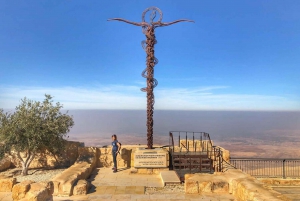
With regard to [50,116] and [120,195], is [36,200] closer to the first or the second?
[120,195]

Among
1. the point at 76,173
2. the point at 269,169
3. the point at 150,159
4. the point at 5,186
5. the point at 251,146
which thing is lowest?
the point at 251,146

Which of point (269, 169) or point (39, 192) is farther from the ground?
point (39, 192)

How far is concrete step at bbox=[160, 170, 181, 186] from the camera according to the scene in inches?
365

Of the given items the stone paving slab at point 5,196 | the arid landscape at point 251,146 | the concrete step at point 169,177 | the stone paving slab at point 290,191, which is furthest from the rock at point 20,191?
the arid landscape at point 251,146

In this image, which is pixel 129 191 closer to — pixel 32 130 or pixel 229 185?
pixel 229 185

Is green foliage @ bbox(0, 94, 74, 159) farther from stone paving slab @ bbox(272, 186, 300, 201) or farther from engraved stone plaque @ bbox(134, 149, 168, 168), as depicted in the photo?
stone paving slab @ bbox(272, 186, 300, 201)

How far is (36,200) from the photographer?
17.5 feet

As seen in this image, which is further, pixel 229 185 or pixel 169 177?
pixel 169 177

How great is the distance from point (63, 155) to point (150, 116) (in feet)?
15.9

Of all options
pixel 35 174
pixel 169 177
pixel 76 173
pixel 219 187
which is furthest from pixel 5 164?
pixel 219 187

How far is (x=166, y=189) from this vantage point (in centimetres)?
875

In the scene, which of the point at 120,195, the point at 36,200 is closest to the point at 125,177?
the point at 120,195

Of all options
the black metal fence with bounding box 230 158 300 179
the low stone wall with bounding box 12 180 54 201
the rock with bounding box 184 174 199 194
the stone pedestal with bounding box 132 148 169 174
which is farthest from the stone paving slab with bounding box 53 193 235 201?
the black metal fence with bounding box 230 158 300 179

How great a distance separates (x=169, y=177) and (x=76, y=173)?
3.52 m
